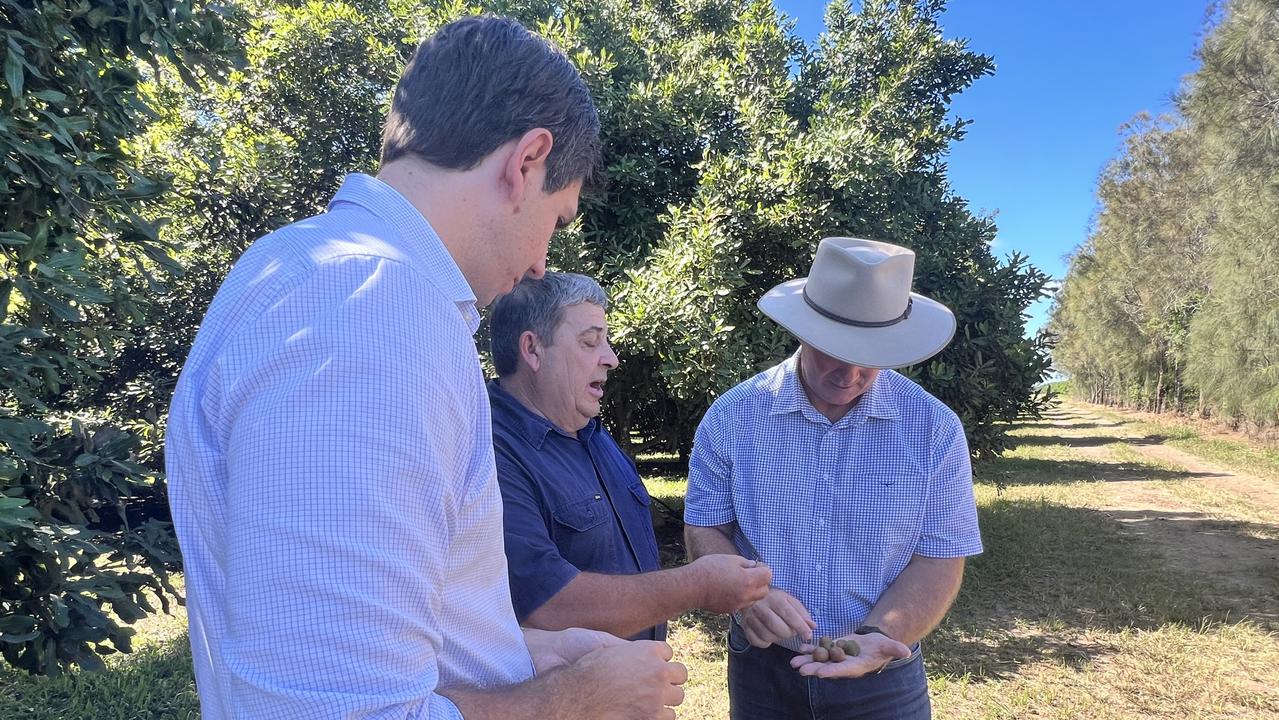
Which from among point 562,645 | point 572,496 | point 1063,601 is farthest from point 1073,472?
point 562,645

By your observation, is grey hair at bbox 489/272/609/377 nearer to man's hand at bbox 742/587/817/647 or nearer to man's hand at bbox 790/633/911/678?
man's hand at bbox 742/587/817/647

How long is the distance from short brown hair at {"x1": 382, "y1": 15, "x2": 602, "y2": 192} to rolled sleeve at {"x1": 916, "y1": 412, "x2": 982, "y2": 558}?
5.55 feet

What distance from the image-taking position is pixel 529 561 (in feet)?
6.14

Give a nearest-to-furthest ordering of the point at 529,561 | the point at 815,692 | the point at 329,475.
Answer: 1. the point at 329,475
2. the point at 529,561
3. the point at 815,692

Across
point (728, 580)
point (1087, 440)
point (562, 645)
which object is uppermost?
Answer: point (562, 645)

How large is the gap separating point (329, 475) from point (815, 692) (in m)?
2.01

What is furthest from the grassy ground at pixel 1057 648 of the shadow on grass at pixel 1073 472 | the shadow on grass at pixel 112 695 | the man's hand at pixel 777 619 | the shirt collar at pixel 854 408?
the shadow on grass at pixel 1073 472

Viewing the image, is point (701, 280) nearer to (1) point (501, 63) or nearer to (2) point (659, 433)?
(2) point (659, 433)

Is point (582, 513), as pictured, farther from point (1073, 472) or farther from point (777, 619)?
point (1073, 472)

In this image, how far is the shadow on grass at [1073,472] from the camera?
1606 cm

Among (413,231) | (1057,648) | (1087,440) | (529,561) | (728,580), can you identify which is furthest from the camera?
(1087,440)

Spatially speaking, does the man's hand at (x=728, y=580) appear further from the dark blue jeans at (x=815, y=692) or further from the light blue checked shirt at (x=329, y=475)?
the light blue checked shirt at (x=329, y=475)

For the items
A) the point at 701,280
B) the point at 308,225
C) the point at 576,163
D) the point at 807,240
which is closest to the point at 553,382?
the point at 576,163

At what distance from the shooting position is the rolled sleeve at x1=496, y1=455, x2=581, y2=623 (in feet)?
6.13
